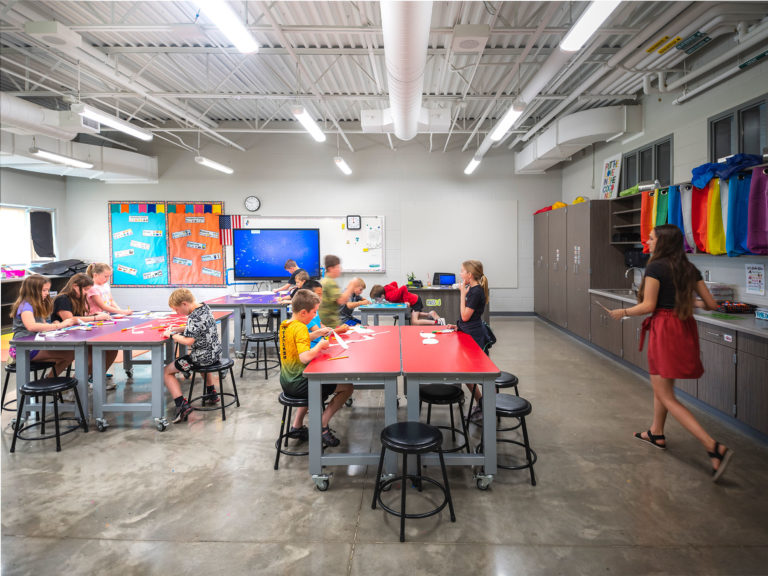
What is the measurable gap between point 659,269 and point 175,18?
17.0 feet

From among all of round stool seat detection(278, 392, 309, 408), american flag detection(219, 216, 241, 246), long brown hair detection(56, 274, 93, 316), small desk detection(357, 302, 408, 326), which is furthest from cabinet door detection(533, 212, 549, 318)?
long brown hair detection(56, 274, 93, 316)

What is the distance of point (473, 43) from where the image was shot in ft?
13.4

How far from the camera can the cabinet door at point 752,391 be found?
3.30 metres

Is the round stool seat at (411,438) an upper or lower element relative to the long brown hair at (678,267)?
lower

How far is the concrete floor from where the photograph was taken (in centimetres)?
220

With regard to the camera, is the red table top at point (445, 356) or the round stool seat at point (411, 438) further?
the red table top at point (445, 356)

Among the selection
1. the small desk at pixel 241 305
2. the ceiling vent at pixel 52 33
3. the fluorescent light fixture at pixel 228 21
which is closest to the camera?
the fluorescent light fixture at pixel 228 21

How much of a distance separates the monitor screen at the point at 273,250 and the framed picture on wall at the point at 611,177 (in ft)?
17.9

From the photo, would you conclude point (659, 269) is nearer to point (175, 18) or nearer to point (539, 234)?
point (175, 18)

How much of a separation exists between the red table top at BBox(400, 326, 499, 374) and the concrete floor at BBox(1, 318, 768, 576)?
763 millimetres

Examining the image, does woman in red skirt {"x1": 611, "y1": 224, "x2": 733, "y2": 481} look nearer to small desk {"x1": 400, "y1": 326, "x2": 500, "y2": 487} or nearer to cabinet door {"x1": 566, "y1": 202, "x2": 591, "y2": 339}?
small desk {"x1": 400, "y1": 326, "x2": 500, "y2": 487}

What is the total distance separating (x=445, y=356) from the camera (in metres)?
3.09

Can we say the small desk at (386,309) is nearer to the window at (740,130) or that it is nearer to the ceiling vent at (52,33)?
the window at (740,130)

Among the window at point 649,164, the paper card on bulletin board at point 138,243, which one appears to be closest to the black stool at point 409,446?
the window at point 649,164
